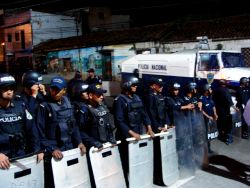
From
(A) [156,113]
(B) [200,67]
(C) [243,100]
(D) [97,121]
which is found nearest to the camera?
(D) [97,121]

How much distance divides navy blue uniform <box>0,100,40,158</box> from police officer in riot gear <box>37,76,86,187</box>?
18 cm

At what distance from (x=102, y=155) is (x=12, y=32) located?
35065 millimetres

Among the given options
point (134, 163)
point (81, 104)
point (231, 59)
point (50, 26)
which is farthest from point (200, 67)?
point (50, 26)

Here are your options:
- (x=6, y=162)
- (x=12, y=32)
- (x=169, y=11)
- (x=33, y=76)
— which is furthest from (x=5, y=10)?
(x=6, y=162)

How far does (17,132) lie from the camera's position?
13.2 feet

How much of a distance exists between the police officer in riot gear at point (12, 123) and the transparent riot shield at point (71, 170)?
301 mm

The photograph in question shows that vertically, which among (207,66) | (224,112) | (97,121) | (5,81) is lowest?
(224,112)

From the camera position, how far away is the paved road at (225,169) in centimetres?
584

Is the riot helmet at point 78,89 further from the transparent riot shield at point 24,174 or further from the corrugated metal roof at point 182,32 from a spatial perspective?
the corrugated metal roof at point 182,32

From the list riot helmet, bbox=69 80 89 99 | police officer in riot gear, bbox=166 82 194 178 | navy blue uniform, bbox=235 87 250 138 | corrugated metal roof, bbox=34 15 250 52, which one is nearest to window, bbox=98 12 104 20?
corrugated metal roof, bbox=34 15 250 52

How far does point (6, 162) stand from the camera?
363 centimetres

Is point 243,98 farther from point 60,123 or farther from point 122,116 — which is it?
point 60,123

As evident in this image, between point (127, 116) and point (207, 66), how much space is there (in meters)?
8.70

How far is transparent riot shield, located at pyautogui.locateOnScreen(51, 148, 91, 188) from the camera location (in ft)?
13.6
